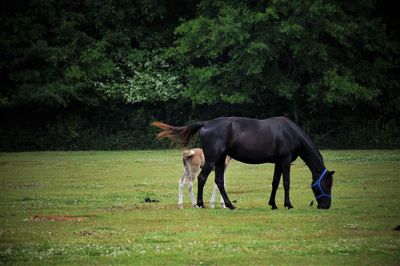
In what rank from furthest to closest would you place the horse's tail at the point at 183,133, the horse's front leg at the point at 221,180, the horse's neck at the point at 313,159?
1. the horse's tail at the point at 183,133
2. the horse's neck at the point at 313,159
3. the horse's front leg at the point at 221,180

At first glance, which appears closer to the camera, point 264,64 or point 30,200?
point 30,200

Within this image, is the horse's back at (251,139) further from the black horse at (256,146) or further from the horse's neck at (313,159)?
the horse's neck at (313,159)

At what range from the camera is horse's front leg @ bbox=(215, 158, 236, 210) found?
20.1 m

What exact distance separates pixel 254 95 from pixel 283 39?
479cm

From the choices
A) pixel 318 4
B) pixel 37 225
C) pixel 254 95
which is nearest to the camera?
pixel 37 225

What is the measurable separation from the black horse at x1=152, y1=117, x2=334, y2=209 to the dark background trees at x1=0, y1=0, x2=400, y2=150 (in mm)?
30472

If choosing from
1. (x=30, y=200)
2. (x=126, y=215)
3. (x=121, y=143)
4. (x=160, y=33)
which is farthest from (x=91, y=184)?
(x=160, y=33)

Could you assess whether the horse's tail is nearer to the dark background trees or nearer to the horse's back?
the horse's back

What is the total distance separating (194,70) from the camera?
5516 cm

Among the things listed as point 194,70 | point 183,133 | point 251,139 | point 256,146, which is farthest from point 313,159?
point 194,70

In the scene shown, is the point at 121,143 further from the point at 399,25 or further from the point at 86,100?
the point at 399,25

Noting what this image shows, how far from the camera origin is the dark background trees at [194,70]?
51938 mm

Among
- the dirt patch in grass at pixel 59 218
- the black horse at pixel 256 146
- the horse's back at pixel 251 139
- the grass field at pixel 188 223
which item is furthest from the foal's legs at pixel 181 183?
the dirt patch in grass at pixel 59 218

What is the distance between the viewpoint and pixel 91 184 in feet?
96.7
